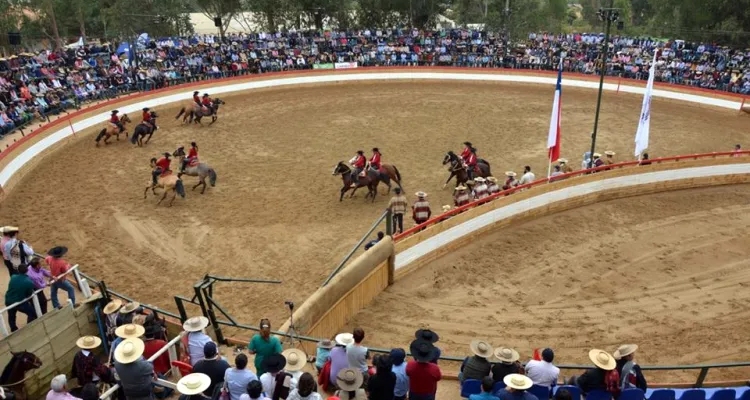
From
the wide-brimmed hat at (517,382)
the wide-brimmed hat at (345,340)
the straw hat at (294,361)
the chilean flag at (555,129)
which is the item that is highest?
the chilean flag at (555,129)

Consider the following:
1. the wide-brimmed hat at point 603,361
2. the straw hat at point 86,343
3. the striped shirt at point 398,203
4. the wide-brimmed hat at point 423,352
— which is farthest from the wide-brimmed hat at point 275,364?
the striped shirt at point 398,203

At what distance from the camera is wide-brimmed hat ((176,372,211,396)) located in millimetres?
6289

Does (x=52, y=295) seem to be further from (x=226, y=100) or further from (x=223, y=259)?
(x=226, y=100)

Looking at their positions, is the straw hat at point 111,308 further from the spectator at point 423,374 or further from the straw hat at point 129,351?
the spectator at point 423,374

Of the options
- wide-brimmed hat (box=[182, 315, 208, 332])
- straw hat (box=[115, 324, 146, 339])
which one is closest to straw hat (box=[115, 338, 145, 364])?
straw hat (box=[115, 324, 146, 339])

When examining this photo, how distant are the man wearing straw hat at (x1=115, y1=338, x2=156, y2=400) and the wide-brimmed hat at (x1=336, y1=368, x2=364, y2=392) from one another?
2.42 m

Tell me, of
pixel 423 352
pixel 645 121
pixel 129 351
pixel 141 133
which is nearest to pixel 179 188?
pixel 141 133

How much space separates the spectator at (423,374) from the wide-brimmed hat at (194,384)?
2545 mm

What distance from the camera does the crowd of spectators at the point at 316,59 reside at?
2825 centimetres

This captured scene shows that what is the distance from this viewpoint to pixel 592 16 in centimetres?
7256

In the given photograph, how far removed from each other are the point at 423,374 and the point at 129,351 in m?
3.76

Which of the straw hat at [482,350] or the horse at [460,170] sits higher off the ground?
the straw hat at [482,350]

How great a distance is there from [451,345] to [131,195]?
41.3 feet

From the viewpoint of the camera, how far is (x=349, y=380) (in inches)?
264
